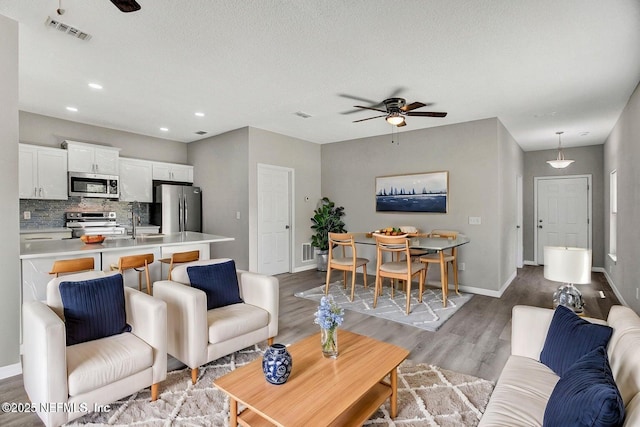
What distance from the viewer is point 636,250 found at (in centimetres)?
343

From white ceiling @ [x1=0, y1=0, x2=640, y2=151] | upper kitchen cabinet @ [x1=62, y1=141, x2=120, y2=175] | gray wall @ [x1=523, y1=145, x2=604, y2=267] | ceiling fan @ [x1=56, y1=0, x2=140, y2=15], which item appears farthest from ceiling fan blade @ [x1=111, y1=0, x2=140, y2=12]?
gray wall @ [x1=523, y1=145, x2=604, y2=267]

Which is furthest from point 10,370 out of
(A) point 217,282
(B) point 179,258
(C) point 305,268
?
(C) point 305,268

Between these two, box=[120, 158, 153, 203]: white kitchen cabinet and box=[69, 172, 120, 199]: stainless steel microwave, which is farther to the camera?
box=[120, 158, 153, 203]: white kitchen cabinet

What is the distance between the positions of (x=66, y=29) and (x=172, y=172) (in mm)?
4108

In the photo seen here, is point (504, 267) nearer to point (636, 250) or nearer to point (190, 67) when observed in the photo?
point (636, 250)

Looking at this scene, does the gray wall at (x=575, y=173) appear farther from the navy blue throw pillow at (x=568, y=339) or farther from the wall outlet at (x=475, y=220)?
the navy blue throw pillow at (x=568, y=339)

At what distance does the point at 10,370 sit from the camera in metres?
2.53

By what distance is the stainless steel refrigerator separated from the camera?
237 inches

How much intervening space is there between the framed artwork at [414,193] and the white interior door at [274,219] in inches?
71.5

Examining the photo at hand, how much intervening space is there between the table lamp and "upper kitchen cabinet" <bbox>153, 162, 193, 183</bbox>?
20.6ft

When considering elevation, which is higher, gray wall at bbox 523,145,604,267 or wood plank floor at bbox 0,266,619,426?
gray wall at bbox 523,145,604,267

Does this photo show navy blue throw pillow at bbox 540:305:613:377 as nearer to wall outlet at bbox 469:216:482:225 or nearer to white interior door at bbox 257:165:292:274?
wall outlet at bbox 469:216:482:225

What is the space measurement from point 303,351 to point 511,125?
5083 millimetres

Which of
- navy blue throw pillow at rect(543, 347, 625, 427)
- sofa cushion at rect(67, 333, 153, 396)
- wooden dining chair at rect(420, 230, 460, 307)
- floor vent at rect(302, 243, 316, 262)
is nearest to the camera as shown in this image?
navy blue throw pillow at rect(543, 347, 625, 427)
